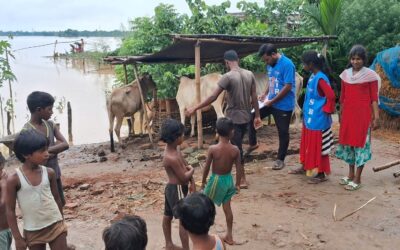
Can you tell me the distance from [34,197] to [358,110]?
385cm

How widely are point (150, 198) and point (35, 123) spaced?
2.35 m

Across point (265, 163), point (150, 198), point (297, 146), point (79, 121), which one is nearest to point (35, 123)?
point (150, 198)

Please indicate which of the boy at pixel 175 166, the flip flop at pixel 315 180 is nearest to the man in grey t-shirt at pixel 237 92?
the flip flop at pixel 315 180

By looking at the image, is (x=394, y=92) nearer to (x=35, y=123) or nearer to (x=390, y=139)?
(x=390, y=139)

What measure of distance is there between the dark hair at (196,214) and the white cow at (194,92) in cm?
648

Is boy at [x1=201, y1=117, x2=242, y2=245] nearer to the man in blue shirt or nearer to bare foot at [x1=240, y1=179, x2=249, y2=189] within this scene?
bare foot at [x1=240, y1=179, x2=249, y2=189]

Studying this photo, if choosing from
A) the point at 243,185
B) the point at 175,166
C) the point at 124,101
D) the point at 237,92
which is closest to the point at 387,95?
the point at 243,185

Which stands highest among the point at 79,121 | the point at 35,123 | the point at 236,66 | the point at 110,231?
the point at 236,66

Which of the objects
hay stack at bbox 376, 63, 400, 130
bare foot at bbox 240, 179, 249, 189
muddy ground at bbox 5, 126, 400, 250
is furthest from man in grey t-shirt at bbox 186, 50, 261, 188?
hay stack at bbox 376, 63, 400, 130

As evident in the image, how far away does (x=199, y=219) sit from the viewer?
2.35 m

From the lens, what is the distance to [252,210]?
481cm

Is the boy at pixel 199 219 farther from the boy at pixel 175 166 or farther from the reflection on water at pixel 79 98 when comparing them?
the reflection on water at pixel 79 98

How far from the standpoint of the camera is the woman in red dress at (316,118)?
518 cm

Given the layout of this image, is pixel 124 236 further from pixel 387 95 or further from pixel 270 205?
pixel 387 95
